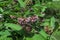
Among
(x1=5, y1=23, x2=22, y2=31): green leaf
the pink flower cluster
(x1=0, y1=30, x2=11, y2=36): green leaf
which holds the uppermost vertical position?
the pink flower cluster

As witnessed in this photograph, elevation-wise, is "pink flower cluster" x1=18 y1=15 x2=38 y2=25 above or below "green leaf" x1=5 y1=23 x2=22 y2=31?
above

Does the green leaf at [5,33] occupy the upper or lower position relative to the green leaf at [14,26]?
lower

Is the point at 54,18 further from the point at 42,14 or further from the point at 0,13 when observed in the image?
the point at 0,13

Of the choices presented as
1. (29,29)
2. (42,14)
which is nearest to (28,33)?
(29,29)

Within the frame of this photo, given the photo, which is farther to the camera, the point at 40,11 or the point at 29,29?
the point at 40,11

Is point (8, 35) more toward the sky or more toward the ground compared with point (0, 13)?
more toward the ground

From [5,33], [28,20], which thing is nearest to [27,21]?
[28,20]

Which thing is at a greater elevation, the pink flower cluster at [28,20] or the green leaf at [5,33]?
the pink flower cluster at [28,20]

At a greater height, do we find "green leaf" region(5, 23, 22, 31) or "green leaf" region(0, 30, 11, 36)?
"green leaf" region(5, 23, 22, 31)

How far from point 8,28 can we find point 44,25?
194mm

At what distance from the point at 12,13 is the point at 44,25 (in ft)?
0.64

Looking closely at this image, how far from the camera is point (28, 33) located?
1.06 metres

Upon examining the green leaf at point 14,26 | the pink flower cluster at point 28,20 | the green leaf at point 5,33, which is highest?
Answer: the pink flower cluster at point 28,20

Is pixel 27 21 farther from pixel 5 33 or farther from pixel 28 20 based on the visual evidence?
pixel 5 33
